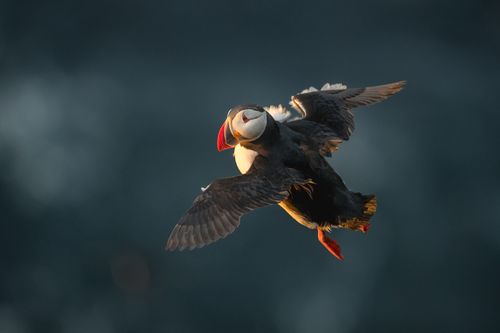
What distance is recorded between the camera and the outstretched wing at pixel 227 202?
11.8 feet

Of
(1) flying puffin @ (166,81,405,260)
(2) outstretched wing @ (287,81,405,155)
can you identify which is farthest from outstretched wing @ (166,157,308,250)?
(2) outstretched wing @ (287,81,405,155)

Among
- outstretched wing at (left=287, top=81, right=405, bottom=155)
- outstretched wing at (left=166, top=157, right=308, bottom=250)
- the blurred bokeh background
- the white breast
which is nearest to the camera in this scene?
outstretched wing at (left=166, top=157, right=308, bottom=250)

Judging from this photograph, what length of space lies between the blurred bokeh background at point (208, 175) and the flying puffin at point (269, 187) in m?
3.13

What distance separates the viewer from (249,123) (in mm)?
3721

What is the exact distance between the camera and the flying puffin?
11.9ft

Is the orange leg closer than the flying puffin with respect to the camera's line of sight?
No

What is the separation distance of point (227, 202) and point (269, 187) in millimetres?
230

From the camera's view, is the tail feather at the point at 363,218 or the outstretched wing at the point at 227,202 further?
the tail feather at the point at 363,218

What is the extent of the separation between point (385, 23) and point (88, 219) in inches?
156

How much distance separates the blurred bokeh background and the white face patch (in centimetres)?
325

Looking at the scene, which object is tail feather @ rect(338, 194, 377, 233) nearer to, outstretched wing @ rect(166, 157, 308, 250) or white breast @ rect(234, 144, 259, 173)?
outstretched wing @ rect(166, 157, 308, 250)

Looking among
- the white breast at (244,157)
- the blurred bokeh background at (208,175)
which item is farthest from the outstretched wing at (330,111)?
the blurred bokeh background at (208,175)

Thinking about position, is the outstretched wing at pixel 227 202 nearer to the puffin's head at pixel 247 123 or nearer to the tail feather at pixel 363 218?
the puffin's head at pixel 247 123

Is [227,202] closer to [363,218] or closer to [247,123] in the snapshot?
[247,123]
